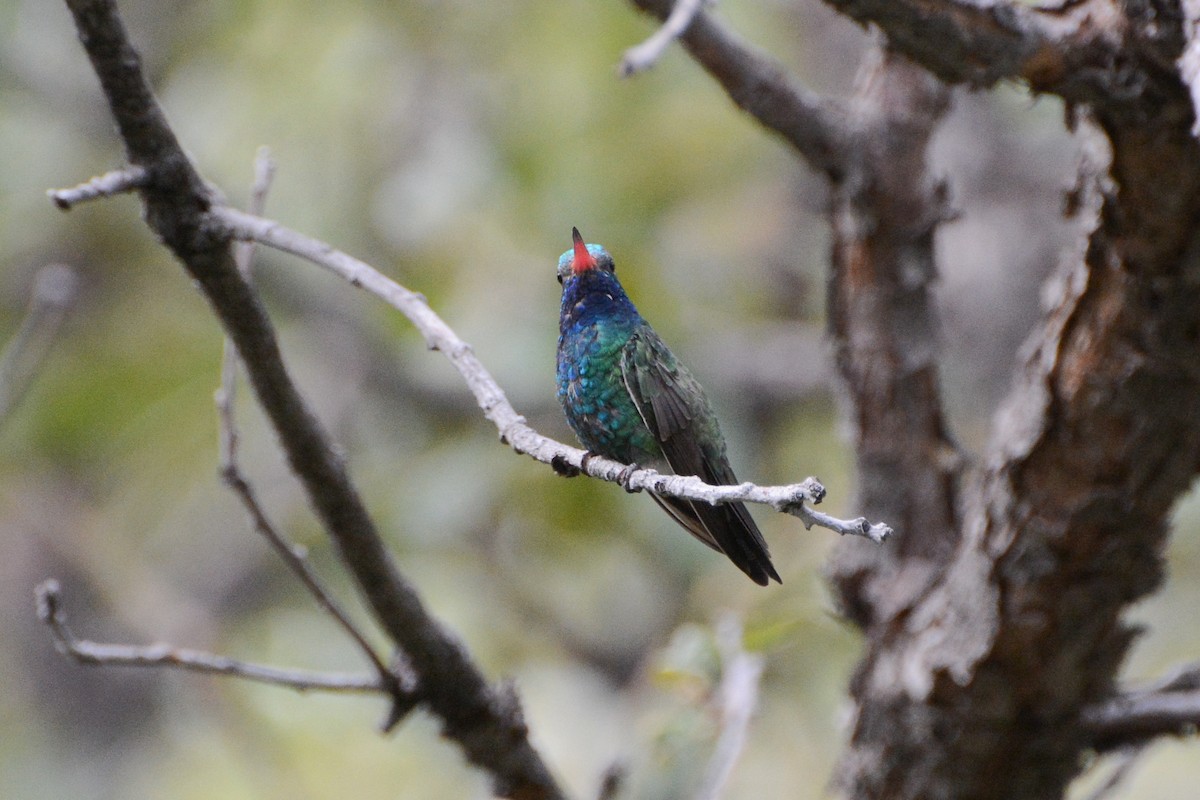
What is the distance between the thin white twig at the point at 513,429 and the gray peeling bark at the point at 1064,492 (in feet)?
3.95

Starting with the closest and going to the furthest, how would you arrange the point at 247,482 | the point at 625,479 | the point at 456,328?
the point at 625,479, the point at 247,482, the point at 456,328

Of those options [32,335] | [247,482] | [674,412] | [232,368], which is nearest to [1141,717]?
[674,412]

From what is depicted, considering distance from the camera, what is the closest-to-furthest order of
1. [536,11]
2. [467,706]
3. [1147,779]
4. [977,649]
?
[467,706] → [977,649] → [536,11] → [1147,779]

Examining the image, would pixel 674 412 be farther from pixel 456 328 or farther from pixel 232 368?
pixel 456 328

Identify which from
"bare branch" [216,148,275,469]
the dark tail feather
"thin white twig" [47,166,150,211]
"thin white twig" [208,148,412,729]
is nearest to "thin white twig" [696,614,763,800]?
"thin white twig" [208,148,412,729]

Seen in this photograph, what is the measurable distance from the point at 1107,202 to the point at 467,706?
1810mm

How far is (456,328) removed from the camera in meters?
5.05

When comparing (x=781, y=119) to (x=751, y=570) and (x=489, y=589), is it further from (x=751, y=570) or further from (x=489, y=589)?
(x=489, y=589)

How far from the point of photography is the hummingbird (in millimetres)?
2439

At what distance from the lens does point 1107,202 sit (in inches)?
105

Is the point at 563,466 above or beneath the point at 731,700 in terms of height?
beneath

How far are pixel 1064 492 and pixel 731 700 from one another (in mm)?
1088

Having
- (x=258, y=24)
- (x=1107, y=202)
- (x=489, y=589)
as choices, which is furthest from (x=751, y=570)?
(x=258, y=24)

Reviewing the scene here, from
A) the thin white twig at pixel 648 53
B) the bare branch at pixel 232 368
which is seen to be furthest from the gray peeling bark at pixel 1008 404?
the bare branch at pixel 232 368
